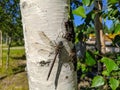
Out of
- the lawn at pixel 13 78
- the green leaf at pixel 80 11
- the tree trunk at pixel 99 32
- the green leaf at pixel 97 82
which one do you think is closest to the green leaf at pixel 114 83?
the green leaf at pixel 97 82

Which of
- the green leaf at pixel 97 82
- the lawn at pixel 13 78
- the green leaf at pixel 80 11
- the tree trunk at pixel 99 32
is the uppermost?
the green leaf at pixel 80 11

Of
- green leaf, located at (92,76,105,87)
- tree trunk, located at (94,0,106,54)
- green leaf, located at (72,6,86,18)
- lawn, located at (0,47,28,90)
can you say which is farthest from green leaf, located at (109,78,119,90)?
lawn, located at (0,47,28,90)

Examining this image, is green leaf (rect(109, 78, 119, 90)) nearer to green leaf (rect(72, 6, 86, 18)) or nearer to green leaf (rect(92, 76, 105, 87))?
green leaf (rect(92, 76, 105, 87))

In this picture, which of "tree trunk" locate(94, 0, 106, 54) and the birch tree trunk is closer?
the birch tree trunk

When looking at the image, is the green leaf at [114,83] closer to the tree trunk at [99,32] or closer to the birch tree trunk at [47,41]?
the birch tree trunk at [47,41]

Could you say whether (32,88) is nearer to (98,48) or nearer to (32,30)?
(32,30)

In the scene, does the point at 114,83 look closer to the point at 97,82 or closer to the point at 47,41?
the point at 97,82

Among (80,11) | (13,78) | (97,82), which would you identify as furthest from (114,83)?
(13,78)

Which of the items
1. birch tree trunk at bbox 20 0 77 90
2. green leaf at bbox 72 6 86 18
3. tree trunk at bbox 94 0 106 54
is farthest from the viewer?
tree trunk at bbox 94 0 106 54

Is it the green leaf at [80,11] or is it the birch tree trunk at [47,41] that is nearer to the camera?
the birch tree trunk at [47,41]
